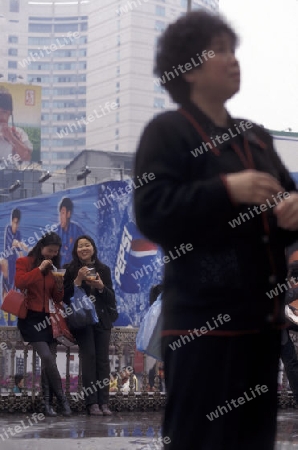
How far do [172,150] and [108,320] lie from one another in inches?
302

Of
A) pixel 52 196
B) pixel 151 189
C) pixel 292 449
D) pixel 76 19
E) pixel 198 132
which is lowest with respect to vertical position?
pixel 292 449

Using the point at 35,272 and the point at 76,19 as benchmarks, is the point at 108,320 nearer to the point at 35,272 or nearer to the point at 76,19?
the point at 35,272

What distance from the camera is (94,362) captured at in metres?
10.2

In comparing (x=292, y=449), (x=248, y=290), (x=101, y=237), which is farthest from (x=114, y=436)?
(x=101, y=237)

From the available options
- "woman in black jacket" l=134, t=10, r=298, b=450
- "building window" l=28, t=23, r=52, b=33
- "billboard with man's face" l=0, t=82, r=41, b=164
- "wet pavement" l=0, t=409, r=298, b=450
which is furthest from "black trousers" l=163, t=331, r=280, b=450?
"building window" l=28, t=23, r=52, b=33

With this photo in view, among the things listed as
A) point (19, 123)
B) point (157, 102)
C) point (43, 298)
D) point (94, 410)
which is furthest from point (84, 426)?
point (157, 102)

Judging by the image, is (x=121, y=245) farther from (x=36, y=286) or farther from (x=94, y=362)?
(x=36, y=286)

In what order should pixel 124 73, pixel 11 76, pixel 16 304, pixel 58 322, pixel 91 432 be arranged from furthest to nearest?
pixel 11 76, pixel 124 73, pixel 58 322, pixel 16 304, pixel 91 432

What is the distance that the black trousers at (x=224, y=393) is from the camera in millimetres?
2494

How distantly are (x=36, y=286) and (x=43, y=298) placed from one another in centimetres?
14

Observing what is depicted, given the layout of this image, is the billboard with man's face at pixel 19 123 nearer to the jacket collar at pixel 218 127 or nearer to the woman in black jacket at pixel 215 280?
the jacket collar at pixel 218 127

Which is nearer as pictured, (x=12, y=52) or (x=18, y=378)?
(x=18, y=378)

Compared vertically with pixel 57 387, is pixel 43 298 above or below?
above

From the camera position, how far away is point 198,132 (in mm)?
2617
